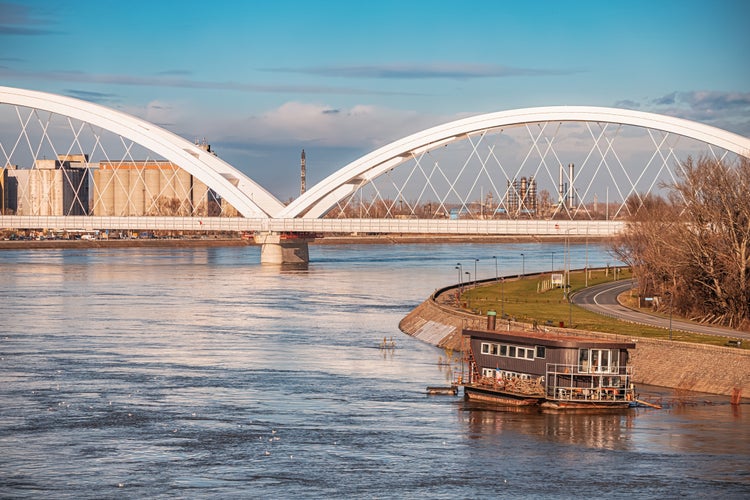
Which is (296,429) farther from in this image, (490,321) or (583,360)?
(490,321)

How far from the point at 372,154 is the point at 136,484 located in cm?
9140

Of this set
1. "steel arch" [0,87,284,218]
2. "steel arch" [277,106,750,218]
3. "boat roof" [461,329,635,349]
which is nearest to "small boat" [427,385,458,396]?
"boat roof" [461,329,635,349]

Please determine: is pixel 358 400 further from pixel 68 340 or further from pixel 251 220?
pixel 251 220

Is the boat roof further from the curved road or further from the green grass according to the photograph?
the curved road

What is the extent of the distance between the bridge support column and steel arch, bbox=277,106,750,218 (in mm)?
3317

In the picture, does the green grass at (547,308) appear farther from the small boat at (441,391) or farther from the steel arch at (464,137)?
the steel arch at (464,137)

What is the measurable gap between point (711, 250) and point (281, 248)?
252 feet

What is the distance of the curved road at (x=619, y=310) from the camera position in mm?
59938

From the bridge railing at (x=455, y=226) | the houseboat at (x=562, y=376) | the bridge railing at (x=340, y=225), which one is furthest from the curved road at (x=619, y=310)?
the bridge railing at (x=340, y=225)

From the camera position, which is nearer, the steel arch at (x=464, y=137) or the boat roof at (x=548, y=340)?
the boat roof at (x=548, y=340)

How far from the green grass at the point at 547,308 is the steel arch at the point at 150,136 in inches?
1488

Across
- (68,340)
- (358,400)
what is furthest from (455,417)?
(68,340)

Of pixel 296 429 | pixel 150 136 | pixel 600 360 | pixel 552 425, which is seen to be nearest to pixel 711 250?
pixel 600 360

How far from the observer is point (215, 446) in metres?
38.8
